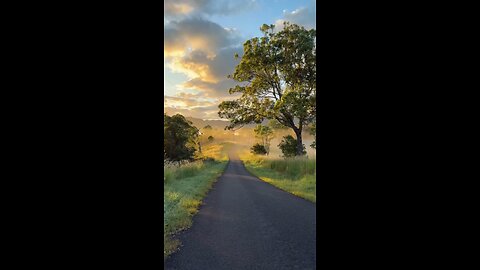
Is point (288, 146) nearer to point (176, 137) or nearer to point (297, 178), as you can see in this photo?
point (176, 137)

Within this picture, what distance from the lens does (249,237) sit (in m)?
5.34

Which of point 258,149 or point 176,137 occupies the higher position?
point 176,137

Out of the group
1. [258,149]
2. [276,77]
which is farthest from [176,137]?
[258,149]

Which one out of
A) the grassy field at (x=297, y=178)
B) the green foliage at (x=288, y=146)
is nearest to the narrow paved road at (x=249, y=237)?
the grassy field at (x=297, y=178)

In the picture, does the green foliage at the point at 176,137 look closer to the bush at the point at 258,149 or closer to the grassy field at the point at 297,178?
the grassy field at the point at 297,178

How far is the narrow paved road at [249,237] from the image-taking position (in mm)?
4152

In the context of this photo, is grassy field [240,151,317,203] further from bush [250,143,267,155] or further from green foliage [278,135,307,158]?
bush [250,143,267,155]

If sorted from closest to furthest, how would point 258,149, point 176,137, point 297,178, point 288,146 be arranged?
point 297,178 → point 176,137 → point 288,146 → point 258,149

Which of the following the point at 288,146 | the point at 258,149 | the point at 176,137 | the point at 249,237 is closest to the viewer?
the point at 249,237
